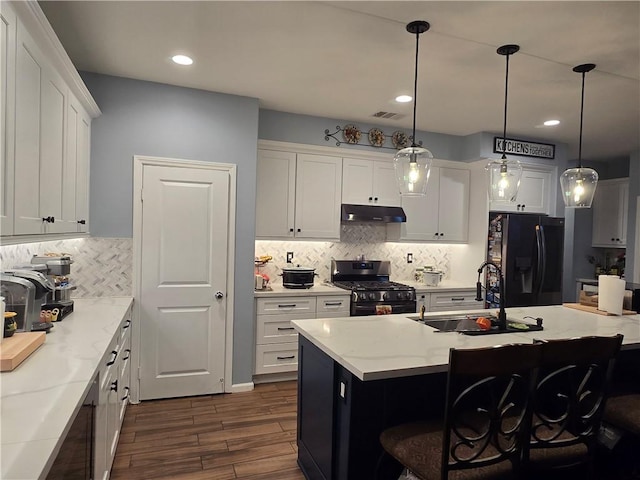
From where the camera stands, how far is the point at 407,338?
2.24 m

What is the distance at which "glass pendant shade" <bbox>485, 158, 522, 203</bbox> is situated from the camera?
2.75 m

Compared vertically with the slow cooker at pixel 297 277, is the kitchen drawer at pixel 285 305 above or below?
below

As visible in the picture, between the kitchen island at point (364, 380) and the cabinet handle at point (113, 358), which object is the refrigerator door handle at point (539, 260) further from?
the cabinet handle at point (113, 358)

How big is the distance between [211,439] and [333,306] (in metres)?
1.75

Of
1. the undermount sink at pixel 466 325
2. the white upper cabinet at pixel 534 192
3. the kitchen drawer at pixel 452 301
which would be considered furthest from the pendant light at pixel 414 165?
the white upper cabinet at pixel 534 192

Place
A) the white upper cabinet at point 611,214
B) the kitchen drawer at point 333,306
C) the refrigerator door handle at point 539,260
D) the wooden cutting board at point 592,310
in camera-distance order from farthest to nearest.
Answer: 1. the white upper cabinet at point 611,214
2. the refrigerator door handle at point 539,260
3. the kitchen drawer at point 333,306
4. the wooden cutting board at point 592,310

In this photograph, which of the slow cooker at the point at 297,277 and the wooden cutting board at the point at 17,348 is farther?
the slow cooker at the point at 297,277

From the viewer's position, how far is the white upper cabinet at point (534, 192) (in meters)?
5.02

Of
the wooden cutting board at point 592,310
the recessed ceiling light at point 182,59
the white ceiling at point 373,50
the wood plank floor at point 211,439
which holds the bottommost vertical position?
the wood plank floor at point 211,439

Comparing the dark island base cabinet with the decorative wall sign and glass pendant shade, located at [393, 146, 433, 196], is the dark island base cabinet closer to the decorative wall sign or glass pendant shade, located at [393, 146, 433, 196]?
glass pendant shade, located at [393, 146, 433, 196]

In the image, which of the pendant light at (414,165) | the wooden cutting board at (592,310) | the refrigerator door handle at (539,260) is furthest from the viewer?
the refrigerator door handle at (539,260)

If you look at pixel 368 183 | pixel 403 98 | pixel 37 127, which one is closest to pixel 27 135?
pixel 37 127

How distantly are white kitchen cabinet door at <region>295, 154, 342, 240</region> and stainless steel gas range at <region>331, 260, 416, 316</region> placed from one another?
A: 1.68ft

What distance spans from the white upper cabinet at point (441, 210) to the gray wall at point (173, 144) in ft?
6.68
